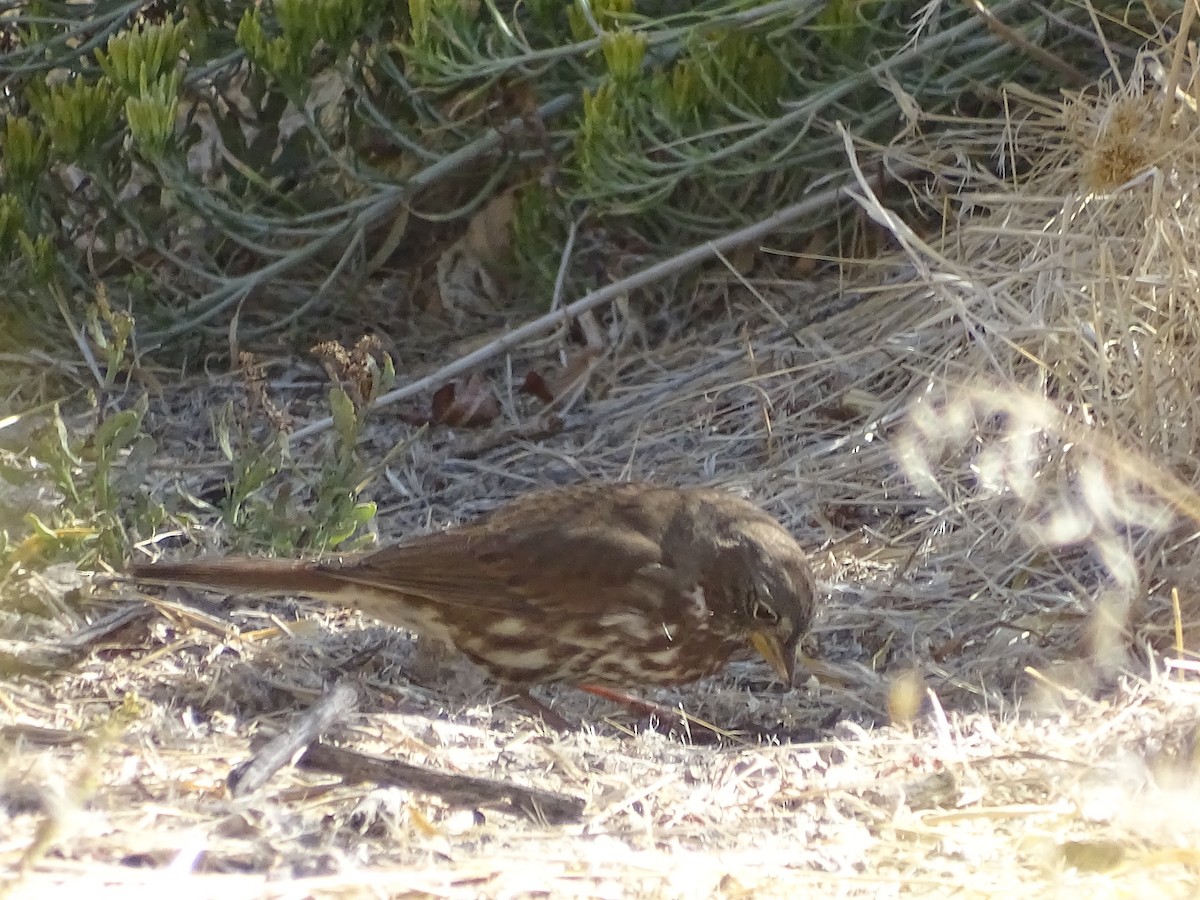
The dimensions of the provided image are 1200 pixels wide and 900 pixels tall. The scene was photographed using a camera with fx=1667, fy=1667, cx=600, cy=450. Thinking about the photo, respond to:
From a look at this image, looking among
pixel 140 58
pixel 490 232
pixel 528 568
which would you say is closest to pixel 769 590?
pixel 528 568

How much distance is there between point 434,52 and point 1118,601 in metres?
2.36

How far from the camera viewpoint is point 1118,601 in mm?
3566

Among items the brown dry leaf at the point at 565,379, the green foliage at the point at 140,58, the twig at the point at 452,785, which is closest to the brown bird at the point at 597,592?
the twig at the point at 452,785

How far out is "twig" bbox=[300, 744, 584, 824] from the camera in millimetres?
2584

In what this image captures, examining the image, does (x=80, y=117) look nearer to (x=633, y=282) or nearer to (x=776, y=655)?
(x=633, y=282)

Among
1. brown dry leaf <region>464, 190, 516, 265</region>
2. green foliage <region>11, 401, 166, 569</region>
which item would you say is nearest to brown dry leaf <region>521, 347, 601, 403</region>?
brown dry leaf <region>464, 190, 516, 265</region>

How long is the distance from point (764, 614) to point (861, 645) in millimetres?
372

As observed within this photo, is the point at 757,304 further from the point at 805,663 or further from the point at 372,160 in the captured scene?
the point at 805,663

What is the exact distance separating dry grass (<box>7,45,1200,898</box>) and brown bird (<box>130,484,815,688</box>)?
0.11m

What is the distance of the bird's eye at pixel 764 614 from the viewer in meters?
A: 3.53

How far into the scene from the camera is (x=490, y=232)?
5.54 m

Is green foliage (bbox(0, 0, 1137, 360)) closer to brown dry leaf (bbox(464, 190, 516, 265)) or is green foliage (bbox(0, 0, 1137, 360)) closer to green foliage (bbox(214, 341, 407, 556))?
brown dry leaf (bbox(464, 190, 516, 265))

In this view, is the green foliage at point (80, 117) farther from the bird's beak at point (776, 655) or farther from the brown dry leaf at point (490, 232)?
the bird's beak at point (776, 655)

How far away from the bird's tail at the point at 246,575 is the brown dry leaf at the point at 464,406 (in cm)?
149
